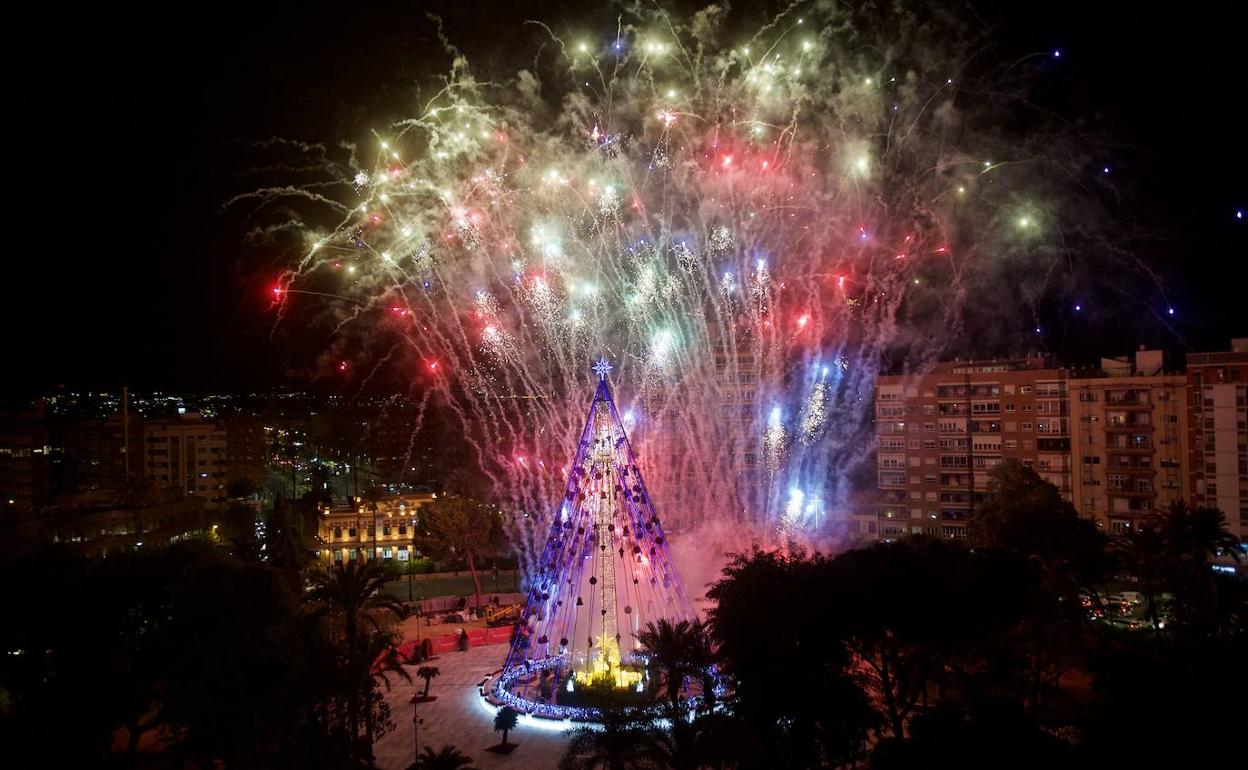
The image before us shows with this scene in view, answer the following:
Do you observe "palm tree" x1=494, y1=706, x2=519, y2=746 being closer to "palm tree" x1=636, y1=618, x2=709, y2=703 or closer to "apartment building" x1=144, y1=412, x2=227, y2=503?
"palm tree" x1=636, y1=618, x2=709, y2=703

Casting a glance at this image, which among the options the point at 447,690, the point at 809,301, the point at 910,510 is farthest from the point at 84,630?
the point at 910,510

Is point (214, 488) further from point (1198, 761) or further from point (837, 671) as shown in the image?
point (1198, 761)

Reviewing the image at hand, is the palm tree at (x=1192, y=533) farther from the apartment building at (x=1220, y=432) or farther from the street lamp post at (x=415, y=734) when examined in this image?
the street lamp post at (x=415, y=734)

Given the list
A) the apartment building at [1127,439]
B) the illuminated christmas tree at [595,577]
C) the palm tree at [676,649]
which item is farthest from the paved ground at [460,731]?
the apartment building at [1127,439]

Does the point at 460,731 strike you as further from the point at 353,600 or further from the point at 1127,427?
the point at 1127,427

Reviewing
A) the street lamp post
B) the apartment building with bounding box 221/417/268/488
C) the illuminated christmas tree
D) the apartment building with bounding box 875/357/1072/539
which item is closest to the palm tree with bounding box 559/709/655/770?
the street lamp post

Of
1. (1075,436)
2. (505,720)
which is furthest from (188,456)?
(1075,436)
